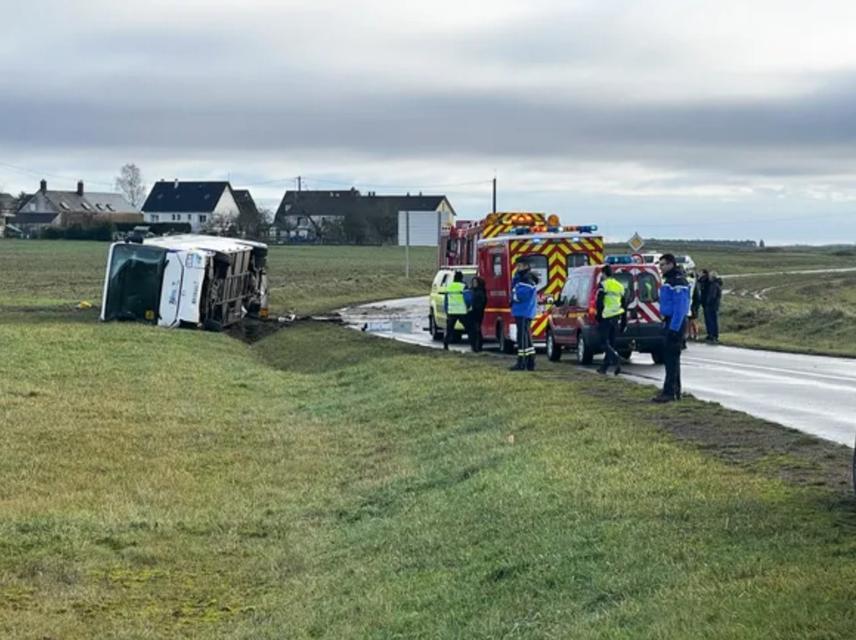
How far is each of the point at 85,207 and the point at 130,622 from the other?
561 ft

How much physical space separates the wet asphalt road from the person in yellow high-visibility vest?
0.45 meters

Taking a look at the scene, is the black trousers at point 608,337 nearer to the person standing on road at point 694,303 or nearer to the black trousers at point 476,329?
the black trousers at point 476,329

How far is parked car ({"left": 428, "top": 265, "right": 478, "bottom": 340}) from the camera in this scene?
106 ft

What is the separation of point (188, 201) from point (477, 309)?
141103 mm

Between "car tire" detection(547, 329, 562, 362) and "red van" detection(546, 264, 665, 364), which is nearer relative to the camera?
"red van" detection(546, 264, 665, 364)

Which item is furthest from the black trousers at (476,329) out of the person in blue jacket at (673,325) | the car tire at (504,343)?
the person in blue jacket at (673,325)

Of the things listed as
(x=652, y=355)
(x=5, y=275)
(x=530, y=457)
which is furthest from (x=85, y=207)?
(x=530, y=457)

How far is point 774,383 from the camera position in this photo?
69.6 ft

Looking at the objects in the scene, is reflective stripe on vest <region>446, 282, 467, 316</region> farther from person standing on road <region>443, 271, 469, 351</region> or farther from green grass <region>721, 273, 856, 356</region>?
green grass <region>721, 273, 856, 356</region>

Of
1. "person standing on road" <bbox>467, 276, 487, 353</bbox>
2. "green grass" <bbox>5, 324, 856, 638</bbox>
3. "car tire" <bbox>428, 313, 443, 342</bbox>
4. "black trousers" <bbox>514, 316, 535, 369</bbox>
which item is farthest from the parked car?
"green grass" <bbox>5, 324, 856, 638</bbox>

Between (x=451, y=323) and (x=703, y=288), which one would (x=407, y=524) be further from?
(x=703, y=288)

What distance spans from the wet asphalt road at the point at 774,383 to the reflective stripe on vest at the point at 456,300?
5.02ft

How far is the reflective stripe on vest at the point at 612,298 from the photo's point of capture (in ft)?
74.9

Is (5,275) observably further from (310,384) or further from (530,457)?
(530,457)
